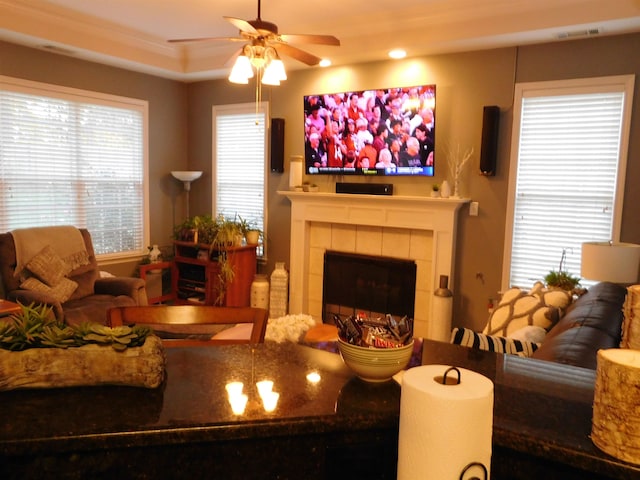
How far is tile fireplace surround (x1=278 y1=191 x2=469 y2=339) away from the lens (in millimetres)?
4562

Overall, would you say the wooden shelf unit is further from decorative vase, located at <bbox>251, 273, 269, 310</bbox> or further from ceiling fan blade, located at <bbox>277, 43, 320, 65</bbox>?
ceiling fan blade, located at <bbox>277, 43, 320, 65</bbox>

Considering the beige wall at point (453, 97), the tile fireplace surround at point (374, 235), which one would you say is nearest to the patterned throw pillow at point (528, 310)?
the beige wall at point (453, 97)

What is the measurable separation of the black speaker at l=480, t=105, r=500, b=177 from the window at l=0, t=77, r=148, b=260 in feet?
12.2

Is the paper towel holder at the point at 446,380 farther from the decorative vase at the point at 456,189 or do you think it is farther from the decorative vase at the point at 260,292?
the decorative vase at the point at 260,292

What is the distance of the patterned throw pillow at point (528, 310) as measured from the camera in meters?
3.09

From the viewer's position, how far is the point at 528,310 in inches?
125

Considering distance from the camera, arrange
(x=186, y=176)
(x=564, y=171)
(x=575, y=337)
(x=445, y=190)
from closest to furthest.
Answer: (x=575, y=337) < (x=564, y=171) < (x=445, y=190) < (x=186, y=176)

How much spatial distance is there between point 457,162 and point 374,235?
1.06 metres

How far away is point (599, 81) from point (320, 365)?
3647 millimetres

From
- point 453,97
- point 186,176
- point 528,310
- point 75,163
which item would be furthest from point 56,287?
point 453,97

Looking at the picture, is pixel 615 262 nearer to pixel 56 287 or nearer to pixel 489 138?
pixel 489 138

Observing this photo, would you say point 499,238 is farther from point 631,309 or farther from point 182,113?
point 182,113

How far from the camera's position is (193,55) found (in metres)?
5.63

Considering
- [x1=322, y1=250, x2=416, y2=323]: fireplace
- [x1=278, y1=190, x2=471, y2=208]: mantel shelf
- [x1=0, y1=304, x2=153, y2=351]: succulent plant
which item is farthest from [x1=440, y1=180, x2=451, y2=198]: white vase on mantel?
[x1=0, y1=304, x2=153, y2=351]: succulent plant
